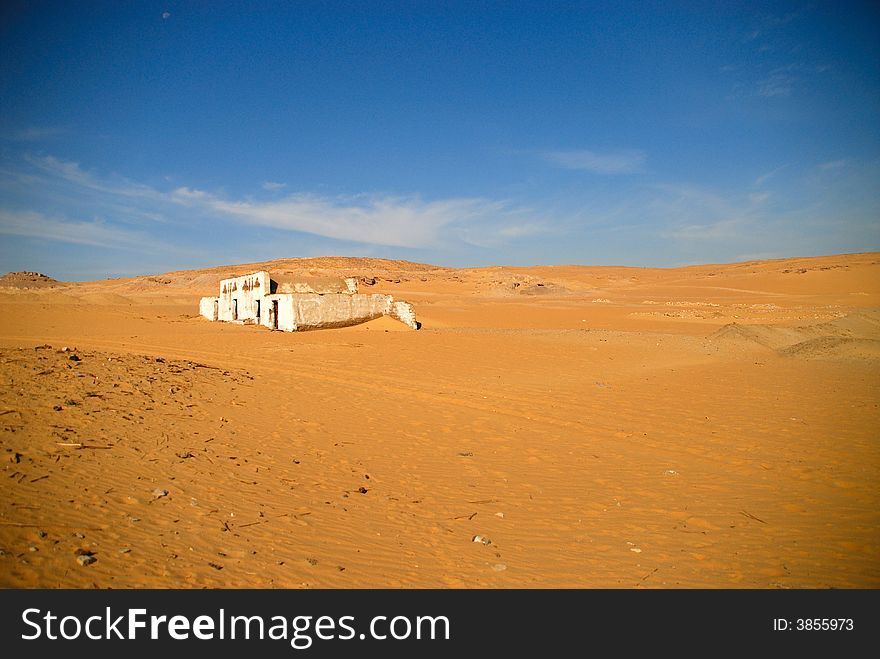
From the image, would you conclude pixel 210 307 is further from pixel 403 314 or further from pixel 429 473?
pixel 429 473

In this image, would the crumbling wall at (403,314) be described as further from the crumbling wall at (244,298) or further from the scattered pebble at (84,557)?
the scattered pebble at (84,557)

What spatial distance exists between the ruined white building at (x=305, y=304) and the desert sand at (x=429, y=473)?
18.7 ft

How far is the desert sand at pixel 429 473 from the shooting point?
3.26 metres

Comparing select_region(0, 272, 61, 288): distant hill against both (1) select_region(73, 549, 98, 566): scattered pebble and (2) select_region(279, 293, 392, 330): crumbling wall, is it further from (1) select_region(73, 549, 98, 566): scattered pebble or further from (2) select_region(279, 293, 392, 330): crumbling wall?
(1) select_region(73, 549, 98, 566): scattered pebble

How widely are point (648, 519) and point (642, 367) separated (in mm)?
8332

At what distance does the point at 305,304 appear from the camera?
17266 millimetres

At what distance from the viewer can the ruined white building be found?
17250 mm

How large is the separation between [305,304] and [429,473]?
42.9 ft

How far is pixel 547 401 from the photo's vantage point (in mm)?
8617

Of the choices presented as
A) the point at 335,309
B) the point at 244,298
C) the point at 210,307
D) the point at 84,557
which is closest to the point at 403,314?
the point at 335,309

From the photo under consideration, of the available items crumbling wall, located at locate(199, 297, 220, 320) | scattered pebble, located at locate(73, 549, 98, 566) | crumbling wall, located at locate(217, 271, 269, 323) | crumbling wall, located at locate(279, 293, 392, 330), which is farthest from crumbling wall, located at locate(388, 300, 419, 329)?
scattered pebble, located at locate(73, 549, 98, 566)

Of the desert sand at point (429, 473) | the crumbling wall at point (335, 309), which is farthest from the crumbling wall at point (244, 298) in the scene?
the desert sand at point (429, 473)
